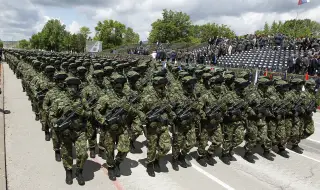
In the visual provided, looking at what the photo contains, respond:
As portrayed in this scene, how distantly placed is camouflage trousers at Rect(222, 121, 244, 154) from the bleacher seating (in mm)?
11999

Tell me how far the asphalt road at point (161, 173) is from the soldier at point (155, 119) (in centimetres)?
49

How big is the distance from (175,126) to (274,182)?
225 cm

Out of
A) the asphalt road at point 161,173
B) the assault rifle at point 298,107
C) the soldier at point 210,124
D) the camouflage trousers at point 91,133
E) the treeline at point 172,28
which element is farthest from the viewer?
the treeline at point 172,28

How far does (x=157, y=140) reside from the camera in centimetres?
566

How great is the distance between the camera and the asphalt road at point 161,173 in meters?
5.20

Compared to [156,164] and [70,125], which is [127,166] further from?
[70,125]

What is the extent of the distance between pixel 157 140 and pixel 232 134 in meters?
1.91

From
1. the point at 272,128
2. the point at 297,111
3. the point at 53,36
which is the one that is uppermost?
the point at 53,36

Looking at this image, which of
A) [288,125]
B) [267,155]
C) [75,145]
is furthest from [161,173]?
[288,125]

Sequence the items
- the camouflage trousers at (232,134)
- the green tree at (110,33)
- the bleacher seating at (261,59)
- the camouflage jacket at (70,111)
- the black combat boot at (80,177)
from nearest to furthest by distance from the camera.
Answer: the camouflage jacket at (70,111)
the black combat boot at (80,177)
the camouflage trousers at (232,134)
the bleacher seating at (261,59)
the green tree at (110,33)

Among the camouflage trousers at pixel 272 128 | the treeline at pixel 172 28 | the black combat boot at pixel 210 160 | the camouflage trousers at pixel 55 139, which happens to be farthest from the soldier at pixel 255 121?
the treeline at pixel 172 28

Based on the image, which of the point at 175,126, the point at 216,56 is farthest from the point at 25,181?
the point at 216,56

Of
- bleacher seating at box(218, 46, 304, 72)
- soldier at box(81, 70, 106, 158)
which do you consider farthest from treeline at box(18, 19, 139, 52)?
soldier at box(81, 70, 106, 158)

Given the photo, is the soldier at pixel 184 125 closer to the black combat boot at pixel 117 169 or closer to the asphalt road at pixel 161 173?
the asphalt road at pixel 161 173
